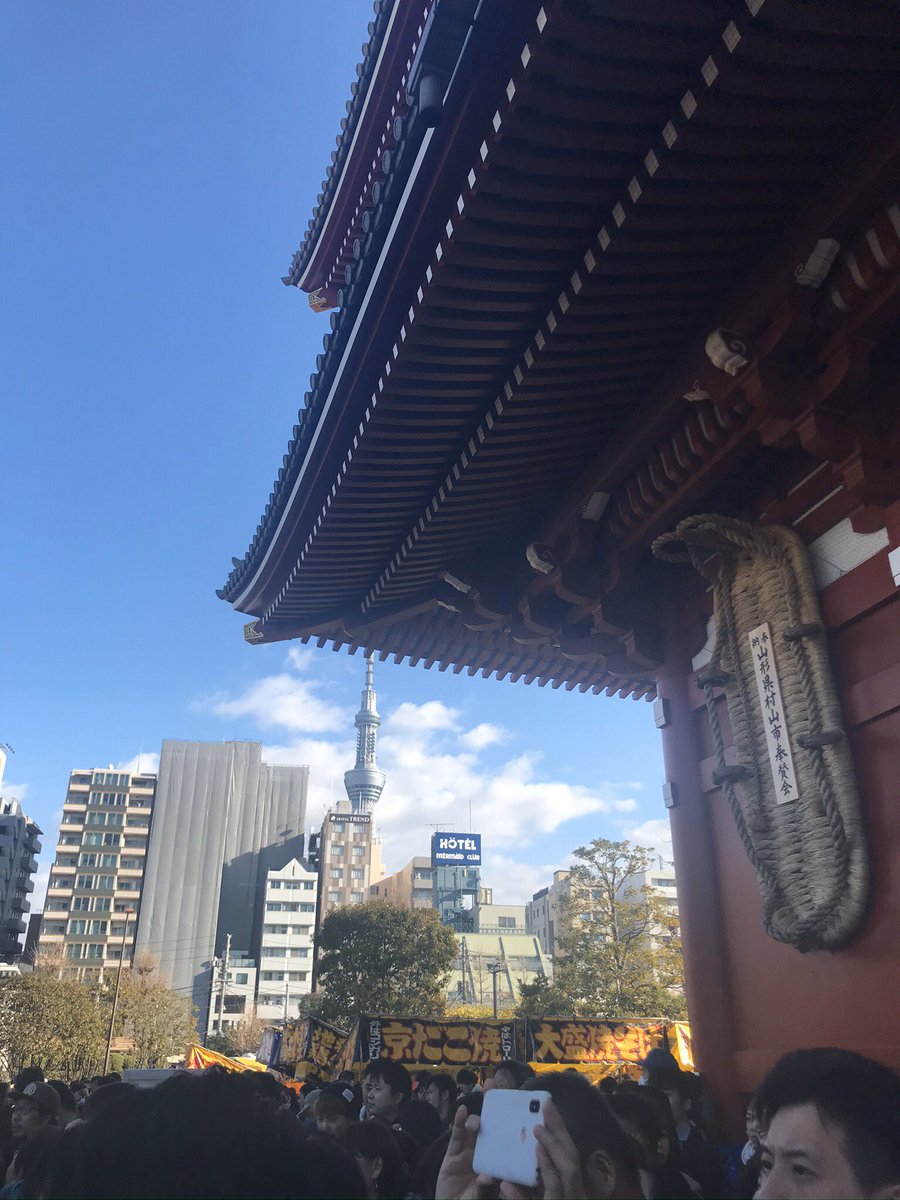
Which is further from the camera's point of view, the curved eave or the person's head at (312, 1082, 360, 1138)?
the curved eave

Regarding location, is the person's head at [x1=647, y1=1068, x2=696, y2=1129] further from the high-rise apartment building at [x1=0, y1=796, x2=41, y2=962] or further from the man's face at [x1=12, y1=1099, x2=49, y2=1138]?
the high-rise apartment building at [x1=0, y1=796, x2=41, y2=962]

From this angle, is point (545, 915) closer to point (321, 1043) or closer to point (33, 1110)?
point (321, 1043)

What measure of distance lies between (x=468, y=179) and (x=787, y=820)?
4.03 meters

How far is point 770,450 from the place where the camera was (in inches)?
231

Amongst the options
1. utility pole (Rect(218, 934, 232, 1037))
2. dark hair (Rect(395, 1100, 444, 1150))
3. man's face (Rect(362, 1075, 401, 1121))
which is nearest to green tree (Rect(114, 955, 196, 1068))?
utility pole (Rect(218, 934, 232, 1037))

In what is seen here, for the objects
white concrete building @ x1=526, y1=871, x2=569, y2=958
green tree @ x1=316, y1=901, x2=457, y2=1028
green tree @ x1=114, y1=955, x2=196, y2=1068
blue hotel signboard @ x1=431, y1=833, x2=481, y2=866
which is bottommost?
green tree @ x1=114, y1=955, x2=196, y2=1068

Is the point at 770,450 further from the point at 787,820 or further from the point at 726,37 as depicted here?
the point at 726,37

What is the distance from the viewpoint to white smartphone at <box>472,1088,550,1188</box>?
1.69 metres

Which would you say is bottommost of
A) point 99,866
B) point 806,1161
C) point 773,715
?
point 806,1161

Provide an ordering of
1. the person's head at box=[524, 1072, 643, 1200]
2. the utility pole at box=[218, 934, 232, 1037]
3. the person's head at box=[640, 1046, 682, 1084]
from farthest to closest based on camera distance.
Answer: the utility pole at box=[218, 934, 232, 1037] → the person's head at box=[640, 1046, 682, 1084] → the person's head at box=[524, 1072, 643, 1200]

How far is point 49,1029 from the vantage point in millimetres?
32500

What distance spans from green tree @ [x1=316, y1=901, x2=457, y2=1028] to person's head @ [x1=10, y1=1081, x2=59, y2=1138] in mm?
32604

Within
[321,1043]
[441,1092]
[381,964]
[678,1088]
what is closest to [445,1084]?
[441,1092]

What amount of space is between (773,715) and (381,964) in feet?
114
